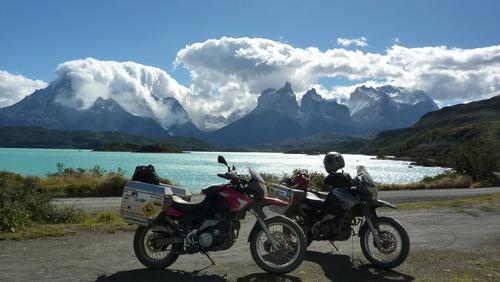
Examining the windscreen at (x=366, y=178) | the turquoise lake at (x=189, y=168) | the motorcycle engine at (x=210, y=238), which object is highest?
the windscreen at (x=366, y=178)

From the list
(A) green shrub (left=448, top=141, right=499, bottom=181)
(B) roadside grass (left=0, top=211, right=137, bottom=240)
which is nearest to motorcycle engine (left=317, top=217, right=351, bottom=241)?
(B) roadside grass (left=0, top=211, right=137, bottom=240)

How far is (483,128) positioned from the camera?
183250 millimetres

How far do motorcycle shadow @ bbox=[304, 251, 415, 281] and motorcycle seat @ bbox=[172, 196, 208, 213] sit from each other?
2.17 meters

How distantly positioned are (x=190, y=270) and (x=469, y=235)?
7610mm

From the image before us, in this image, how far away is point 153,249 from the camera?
8219 millimetres

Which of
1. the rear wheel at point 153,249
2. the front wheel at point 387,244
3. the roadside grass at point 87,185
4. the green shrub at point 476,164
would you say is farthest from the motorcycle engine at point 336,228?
the green shrub at point 476,164

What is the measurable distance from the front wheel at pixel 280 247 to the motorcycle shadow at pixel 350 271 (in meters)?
0.69

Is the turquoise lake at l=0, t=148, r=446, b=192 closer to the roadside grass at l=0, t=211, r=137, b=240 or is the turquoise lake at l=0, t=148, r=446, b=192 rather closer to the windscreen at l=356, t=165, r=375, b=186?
the roadside grass at l=0, t=211, r=137, b=240

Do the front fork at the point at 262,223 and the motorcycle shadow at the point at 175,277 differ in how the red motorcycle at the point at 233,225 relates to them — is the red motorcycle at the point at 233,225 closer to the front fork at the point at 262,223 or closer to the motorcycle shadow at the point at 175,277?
the front fork at the point at 262,223

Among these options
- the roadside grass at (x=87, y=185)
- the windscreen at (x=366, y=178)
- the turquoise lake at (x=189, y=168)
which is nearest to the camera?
the windscreen at (x=366, y=178)

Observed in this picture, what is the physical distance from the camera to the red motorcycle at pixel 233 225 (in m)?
7.64

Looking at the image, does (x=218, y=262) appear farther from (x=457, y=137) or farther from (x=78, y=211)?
(x=457, y=137)

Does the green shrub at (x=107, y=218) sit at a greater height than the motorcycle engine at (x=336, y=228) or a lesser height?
lesser

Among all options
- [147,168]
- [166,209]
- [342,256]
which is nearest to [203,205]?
[166,209]
